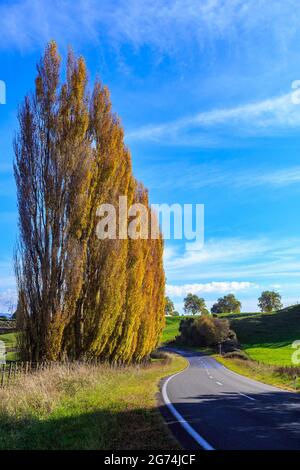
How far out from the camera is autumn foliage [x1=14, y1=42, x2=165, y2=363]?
16.4 metres

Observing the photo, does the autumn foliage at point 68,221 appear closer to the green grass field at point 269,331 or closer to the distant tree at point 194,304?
the green grass field at point 269,331

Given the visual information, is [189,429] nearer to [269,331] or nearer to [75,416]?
[75,416]

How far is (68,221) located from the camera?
17578mm

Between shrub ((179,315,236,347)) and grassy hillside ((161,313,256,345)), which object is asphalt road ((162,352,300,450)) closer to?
shrub ((179,315,236,347))

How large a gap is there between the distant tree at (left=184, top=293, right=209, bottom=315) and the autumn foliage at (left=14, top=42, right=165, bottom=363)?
144 m

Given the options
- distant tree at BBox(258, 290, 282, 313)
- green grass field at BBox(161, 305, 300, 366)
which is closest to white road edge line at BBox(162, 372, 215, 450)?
green grass field at BBox(161, 305, 300, 366)

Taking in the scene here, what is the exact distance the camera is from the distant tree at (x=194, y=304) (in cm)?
16225

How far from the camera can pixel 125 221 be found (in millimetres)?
23406

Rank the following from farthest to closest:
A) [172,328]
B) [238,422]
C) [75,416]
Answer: [172,328] → [238,422] → [75,416]

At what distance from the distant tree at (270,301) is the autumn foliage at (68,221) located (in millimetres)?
141604

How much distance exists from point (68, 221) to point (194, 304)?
150 m

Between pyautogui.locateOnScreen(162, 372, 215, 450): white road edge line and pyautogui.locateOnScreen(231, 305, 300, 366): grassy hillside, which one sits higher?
pyautogui.locateOnScreen(162, 372, 215, 450): white road edge line

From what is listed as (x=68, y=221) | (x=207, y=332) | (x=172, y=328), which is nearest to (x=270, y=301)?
(x=172, y=328)

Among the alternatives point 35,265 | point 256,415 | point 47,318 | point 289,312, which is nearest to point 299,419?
point 256,415
